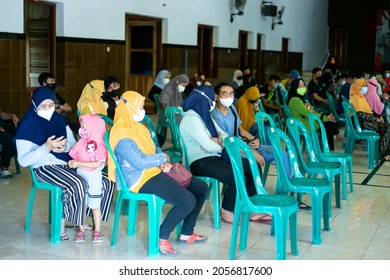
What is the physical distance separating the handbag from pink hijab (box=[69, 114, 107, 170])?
1.52ft

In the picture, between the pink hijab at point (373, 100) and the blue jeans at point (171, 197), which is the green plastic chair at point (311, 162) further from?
the pink hijab at point (373, 100)

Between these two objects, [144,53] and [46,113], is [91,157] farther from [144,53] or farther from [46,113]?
[144,53]

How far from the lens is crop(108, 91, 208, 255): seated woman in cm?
352

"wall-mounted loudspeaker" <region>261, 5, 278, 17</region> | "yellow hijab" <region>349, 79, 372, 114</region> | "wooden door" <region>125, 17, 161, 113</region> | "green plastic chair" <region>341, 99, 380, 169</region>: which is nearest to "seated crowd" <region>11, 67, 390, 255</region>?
"green plastic chair" <region>341, 99, 380, 169</region>

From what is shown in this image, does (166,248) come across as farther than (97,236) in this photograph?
No

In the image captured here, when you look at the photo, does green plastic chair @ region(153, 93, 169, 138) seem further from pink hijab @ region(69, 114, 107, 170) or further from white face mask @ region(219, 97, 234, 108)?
pink hijab @ region(69, 114, 107, 170)

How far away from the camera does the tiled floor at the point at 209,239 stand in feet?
12.0

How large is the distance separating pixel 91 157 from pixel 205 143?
84 cm

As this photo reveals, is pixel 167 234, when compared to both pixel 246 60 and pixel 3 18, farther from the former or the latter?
pixel 246 60

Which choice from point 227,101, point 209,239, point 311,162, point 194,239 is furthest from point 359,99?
point 194,239

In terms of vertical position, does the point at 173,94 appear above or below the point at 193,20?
below

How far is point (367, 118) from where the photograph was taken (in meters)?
7.32
